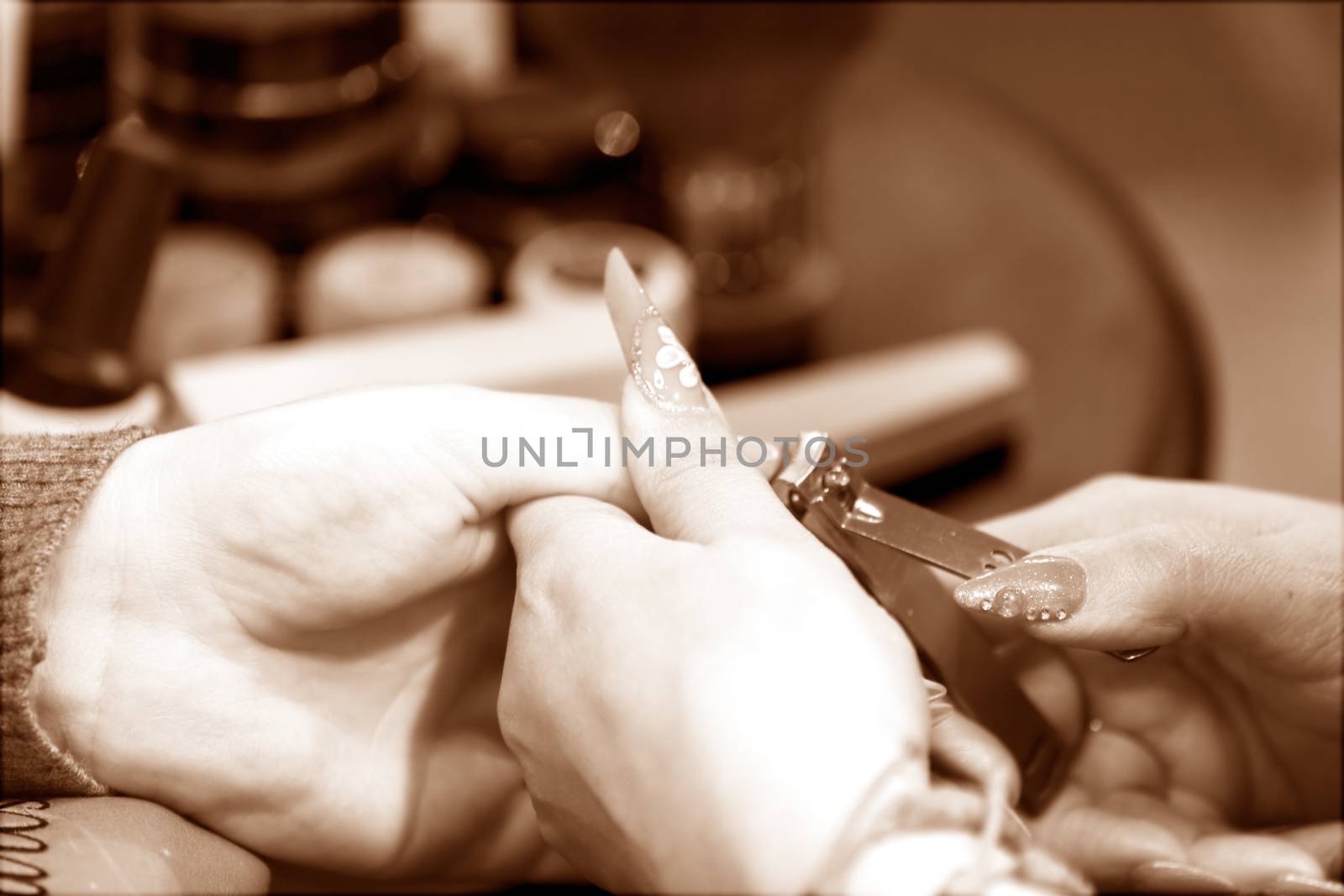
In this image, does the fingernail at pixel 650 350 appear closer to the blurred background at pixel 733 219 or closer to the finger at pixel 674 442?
the finger at pixel 674 442

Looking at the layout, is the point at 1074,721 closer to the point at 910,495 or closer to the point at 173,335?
the point at 910,495

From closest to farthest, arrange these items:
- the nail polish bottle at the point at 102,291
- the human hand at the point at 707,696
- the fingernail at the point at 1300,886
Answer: the human hand at the point at 707,696 < the fingernail at the point at 1300,886 < the nail polish bottle at the point at 102,291

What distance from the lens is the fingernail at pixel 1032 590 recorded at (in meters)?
0.35

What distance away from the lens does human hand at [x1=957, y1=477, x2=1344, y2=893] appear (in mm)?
366

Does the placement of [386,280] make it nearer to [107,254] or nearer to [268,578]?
[107,254]

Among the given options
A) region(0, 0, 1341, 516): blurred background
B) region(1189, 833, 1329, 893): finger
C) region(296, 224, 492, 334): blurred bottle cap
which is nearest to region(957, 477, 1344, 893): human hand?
region(1189, 833, 1329, 893): finger

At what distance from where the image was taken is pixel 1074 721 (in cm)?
45

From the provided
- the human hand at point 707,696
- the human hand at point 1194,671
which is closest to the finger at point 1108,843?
the human hand at point 1194,671

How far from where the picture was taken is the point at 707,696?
0.28 meters

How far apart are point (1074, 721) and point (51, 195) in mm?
633

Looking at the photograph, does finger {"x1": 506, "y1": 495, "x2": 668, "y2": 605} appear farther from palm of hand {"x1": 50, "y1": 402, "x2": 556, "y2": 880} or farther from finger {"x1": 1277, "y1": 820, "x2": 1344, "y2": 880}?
finger {"x1": 1277, "y1": 820, "x2": 1344, "y2": 880}

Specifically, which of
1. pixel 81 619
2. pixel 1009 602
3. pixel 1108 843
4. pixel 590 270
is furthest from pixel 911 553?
pixel 590 270

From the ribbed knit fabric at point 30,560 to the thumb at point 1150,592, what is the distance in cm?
27

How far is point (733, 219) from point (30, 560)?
0.50 metres
